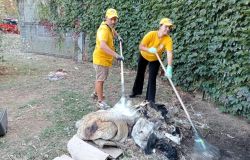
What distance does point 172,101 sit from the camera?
6199 millimetres

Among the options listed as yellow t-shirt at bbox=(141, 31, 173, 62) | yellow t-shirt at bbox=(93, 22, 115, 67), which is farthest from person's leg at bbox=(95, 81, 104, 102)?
yellow t-shirt at bbox=(141, 31, 173, 62)

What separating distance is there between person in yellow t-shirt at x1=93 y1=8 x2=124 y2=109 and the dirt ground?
0.43 meters

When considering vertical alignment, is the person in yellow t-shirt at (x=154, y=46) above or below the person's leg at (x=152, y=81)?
above

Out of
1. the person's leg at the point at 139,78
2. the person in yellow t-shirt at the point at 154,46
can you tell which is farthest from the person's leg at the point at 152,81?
the person's leg at the point at 139,78

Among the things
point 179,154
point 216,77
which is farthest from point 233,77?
point 179,154

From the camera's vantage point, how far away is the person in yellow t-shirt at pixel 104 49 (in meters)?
5.02

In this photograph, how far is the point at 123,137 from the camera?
4168mm

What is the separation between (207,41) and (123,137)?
2712 millimetres

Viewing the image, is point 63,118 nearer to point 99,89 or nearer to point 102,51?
point 99,89

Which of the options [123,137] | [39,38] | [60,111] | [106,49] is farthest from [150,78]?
[39,38]

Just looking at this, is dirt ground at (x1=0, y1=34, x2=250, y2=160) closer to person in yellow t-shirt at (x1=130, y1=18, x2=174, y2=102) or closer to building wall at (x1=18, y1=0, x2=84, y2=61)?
person in yellow t-shirt at (x1=130, y1=18, x2=174, y2=102)

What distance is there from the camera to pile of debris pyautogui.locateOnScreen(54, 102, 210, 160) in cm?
392

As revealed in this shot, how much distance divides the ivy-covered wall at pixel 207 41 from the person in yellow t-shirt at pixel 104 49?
5.54ft

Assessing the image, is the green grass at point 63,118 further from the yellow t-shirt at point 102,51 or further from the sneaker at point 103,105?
the yellow t-shirt at point 102,51
